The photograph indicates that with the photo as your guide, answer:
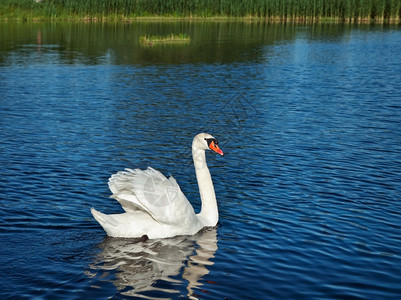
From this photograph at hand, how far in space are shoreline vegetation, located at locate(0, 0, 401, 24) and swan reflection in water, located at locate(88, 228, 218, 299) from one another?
106 metres

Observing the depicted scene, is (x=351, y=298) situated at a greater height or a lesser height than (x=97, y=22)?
lesser

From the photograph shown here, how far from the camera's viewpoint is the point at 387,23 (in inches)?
4616

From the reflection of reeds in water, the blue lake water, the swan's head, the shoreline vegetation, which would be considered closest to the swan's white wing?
the blue lake water

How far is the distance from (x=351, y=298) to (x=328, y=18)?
122 metres

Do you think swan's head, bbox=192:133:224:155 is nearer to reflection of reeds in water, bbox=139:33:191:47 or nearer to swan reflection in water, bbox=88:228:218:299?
swan reflection in water, bbox=88:228:218:299

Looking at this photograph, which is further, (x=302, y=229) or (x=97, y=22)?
(x=97, y=22)

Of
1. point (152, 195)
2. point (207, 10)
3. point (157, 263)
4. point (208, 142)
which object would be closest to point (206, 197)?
point (208, 142)

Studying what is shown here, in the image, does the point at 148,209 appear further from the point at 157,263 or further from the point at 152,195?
the point at 157,263

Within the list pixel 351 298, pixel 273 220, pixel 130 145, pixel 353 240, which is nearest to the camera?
pixel 351 298

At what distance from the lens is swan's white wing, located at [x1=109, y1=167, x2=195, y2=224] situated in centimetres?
1144

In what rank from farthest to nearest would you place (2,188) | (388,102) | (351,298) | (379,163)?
(388,102), (379,163), (2,188), (351,298)

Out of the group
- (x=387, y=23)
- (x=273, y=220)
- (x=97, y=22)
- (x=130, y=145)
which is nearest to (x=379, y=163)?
(x=273, y=220)

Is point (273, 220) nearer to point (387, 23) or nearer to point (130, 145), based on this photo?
point (130, 145)

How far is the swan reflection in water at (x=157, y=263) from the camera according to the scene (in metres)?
10.1
